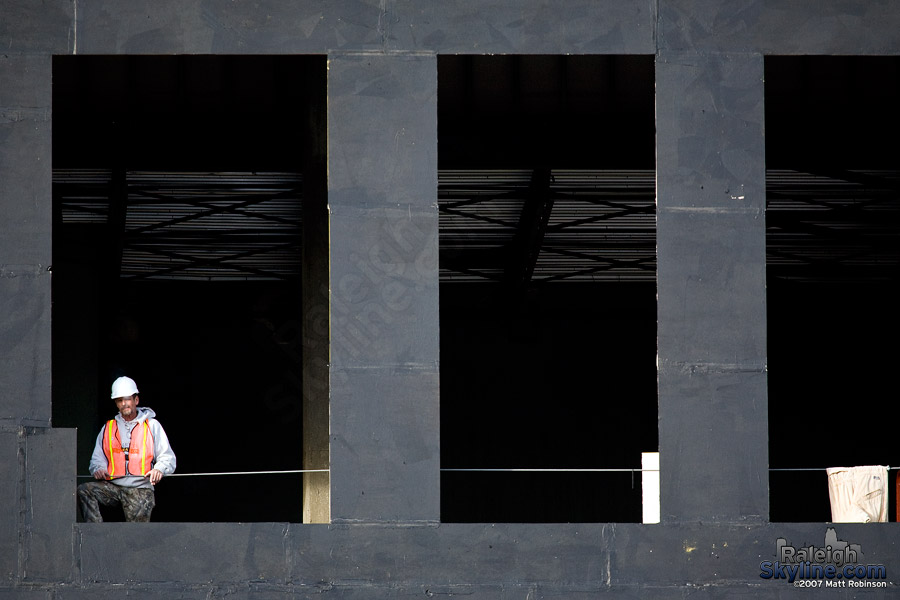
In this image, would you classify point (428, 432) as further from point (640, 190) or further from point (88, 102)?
point (640, 190)

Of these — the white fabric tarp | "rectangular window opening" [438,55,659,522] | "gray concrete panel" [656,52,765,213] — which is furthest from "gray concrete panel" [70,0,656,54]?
"rectangular window opening" [438,55,659,522]

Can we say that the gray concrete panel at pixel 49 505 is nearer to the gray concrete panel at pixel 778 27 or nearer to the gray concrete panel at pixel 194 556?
the gray concrete panel at pixel 194 556

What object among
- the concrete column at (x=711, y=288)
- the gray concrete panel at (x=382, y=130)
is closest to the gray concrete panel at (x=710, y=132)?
the concrete column at (x=711, y=288)

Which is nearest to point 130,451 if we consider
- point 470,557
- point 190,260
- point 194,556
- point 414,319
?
point 194,556

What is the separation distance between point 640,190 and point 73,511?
42.3 feet

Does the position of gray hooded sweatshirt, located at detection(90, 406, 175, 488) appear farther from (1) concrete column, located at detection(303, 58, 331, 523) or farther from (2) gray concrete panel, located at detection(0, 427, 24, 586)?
(1) concrete column, located at detection(303, 58, 331, 523)

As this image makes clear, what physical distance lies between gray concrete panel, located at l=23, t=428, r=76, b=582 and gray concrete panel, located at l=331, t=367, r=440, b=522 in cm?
254

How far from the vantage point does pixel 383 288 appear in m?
11.5

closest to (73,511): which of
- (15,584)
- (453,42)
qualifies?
(15,584)

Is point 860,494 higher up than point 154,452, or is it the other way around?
point 154,452

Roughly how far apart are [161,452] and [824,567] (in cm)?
672

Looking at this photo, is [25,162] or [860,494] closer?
[25,162]

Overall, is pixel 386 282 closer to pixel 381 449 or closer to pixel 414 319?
pixel 414 319

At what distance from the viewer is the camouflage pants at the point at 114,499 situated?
39.9 feet
